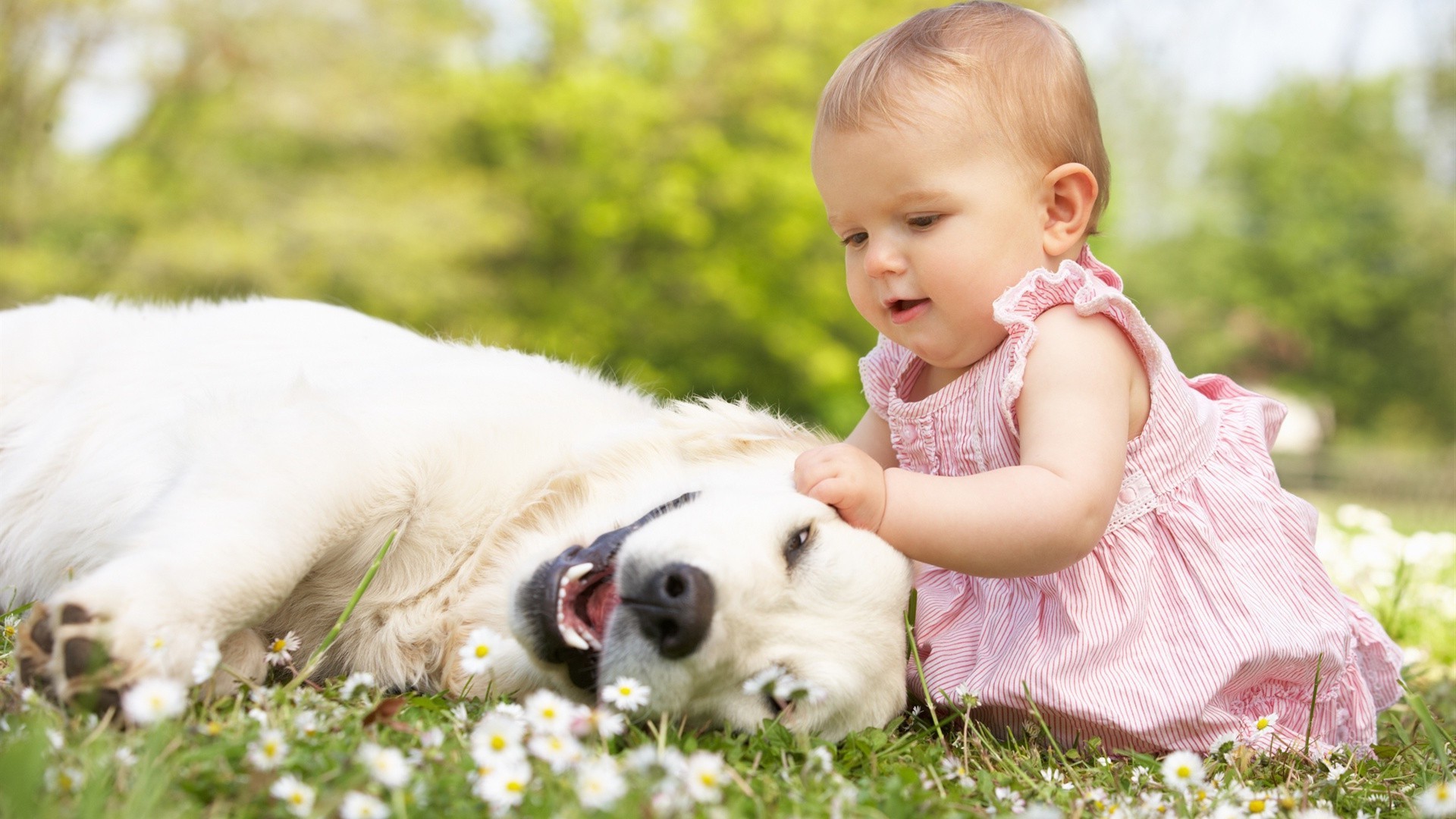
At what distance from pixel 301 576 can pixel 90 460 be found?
3.61 feet

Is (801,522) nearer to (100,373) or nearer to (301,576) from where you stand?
(301,576)

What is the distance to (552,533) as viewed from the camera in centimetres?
277

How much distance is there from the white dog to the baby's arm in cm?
10

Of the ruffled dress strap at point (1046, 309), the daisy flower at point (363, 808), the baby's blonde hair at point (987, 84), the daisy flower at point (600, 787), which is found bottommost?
the daisy flower at point (363, 808)

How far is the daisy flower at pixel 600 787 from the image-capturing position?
5.29 ft

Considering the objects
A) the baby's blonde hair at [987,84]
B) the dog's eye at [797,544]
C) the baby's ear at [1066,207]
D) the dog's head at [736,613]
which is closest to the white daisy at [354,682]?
the dog's head at [736,613]

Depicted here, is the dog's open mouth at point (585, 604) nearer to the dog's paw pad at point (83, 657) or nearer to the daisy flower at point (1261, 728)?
the dog's paw pad at point (83, 657)

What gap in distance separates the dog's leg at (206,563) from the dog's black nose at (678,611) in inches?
28.5

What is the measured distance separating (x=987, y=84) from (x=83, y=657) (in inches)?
84.2

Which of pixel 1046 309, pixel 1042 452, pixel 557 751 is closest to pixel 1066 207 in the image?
pixel 1046 309

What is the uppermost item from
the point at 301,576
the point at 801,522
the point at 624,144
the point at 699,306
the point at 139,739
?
the point at 801,522

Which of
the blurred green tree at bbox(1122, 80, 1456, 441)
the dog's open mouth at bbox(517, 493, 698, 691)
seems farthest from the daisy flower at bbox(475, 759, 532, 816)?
the blurred green tree at bbox(1122, 80, 1456, 441)

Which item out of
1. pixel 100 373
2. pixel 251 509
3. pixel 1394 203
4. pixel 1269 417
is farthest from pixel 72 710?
pixel 1394 203

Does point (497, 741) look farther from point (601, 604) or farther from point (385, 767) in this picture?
point (601, 604)
